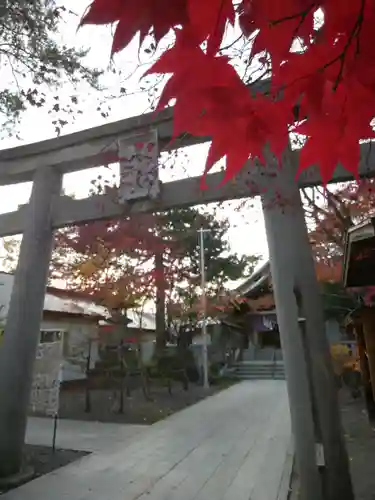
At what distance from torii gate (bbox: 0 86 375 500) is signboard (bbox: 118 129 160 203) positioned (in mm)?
58

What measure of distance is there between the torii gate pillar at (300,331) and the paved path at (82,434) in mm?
3896

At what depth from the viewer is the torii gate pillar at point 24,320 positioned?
4598 millimetres

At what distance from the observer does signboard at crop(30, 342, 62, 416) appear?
19.7ft

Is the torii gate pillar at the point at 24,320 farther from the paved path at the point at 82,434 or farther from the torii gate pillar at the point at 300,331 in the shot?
the torii gate pillar at the point at 300,331

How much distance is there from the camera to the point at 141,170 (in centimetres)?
455

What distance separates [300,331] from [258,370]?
18013 mm

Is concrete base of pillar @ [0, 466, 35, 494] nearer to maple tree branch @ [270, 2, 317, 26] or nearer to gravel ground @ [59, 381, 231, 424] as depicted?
gravel ground @ [59, 381, 231, 424]

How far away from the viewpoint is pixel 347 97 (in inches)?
49.5

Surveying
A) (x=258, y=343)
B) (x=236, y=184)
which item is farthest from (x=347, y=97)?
(x=258, y=343)

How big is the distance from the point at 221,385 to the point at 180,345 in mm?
2791

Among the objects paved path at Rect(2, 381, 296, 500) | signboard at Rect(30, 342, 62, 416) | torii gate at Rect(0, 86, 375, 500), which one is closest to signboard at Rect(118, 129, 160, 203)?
torii gate at Rect(0, 86, 375, 500)

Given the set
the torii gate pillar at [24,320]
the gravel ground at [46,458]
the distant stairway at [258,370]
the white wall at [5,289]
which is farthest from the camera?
the distant stairway at [258,370]

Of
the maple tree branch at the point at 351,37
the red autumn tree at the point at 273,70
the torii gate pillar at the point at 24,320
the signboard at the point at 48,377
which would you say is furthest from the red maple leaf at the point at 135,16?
the signboard at the point at 48,377

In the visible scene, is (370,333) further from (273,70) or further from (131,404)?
(131,404)
